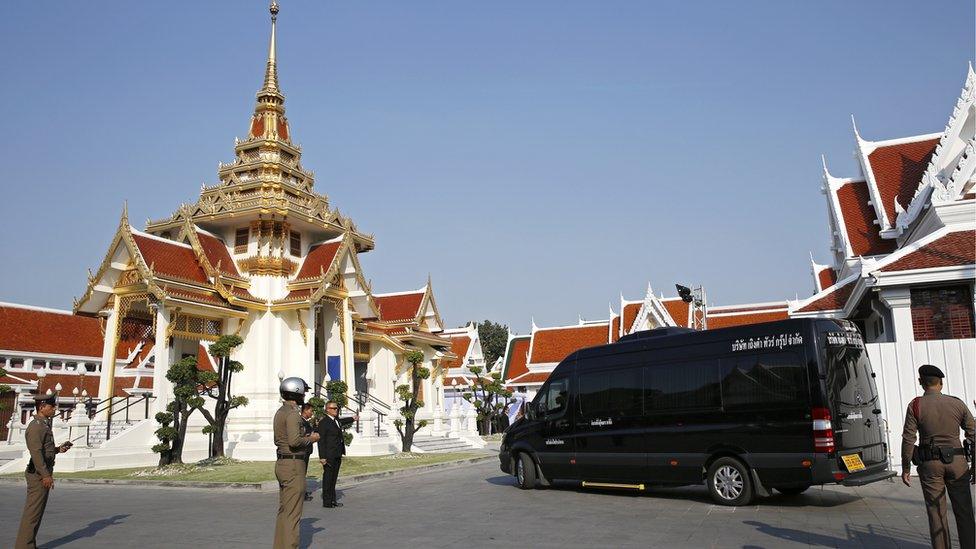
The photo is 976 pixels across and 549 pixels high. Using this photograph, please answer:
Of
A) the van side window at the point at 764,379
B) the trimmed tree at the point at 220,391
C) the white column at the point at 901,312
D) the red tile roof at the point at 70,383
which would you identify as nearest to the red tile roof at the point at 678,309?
the white column at the point at 901,312

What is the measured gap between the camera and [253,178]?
82.1ft

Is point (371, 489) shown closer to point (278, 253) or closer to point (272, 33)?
point (278, 253)

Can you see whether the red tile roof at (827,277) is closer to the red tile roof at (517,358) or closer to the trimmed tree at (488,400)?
the trimmed tree at (488,400)

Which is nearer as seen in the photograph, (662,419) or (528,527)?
(528,527)

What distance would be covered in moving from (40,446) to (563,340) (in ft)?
126

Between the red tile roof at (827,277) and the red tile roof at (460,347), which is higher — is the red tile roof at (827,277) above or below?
above

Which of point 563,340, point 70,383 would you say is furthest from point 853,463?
point 563,340

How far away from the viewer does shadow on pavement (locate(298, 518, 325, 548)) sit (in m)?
7.93

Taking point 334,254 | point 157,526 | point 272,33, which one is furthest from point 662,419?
point 272,33

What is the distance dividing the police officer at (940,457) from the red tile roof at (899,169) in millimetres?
15641

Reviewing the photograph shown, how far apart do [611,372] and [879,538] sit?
4.94 metres

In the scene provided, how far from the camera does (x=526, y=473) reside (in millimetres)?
12906

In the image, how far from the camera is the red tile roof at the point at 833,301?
1758 cm

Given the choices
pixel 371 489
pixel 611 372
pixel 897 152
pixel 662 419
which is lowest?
pixel 371 489
